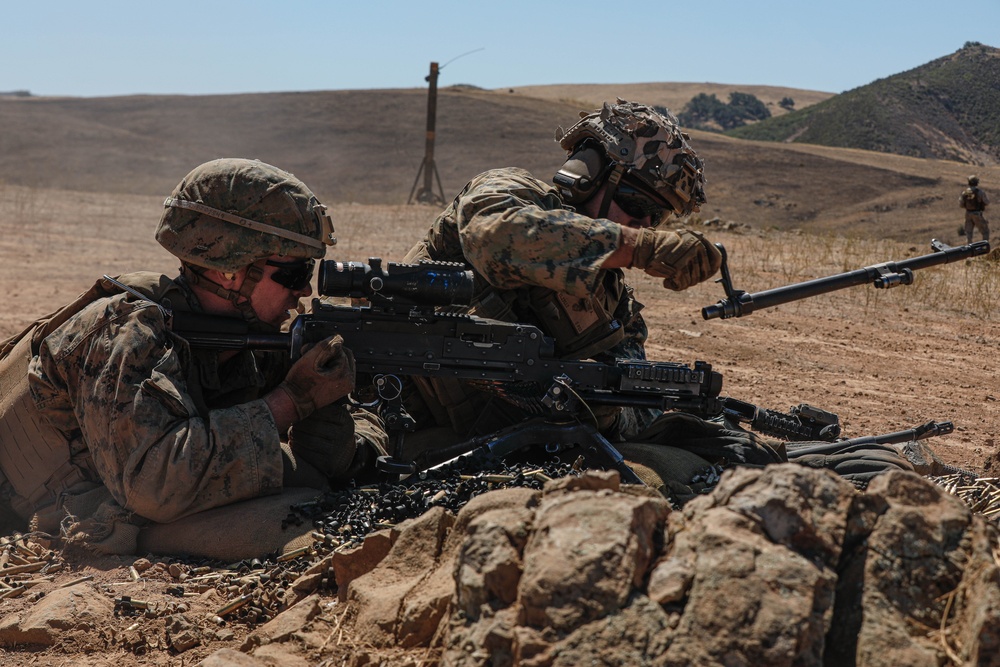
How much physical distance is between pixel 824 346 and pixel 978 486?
4.79 metres

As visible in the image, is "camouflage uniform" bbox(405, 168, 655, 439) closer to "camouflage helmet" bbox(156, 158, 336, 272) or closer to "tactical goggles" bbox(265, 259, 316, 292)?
"tactical goggles" bbox(265, 259, 316, 292)

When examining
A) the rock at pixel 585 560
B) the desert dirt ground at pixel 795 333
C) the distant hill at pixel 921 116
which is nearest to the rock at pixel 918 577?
the rock at pixel 585 560

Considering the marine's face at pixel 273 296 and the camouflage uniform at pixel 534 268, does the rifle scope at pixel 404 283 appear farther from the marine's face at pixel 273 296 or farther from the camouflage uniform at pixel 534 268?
the camouflage uniform at pixel 534 268

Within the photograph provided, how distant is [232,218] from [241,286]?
0.30 metres

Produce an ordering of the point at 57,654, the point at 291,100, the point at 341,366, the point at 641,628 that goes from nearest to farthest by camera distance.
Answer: the point at 641,628, the point at 57,654, the point at 341,366, the point at 291,100

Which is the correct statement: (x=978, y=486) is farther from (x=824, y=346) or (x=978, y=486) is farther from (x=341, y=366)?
(x=824, y=346)

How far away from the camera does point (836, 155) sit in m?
41.2

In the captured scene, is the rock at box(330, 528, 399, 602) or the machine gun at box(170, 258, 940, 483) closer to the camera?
the rock at box(330, 528, 399, 602)

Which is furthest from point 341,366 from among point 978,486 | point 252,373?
point 978,486

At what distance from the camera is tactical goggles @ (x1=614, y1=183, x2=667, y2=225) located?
4.94 metres

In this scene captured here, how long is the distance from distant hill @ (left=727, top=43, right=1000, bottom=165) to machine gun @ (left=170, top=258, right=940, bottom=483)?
77.4 ft

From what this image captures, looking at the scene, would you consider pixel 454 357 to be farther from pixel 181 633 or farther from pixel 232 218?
pixel 181 633

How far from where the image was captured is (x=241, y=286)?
418 cm

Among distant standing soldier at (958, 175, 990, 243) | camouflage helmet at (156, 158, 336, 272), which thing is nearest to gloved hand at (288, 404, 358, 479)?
camouflage helmet at (156, 158, 336, 272)
